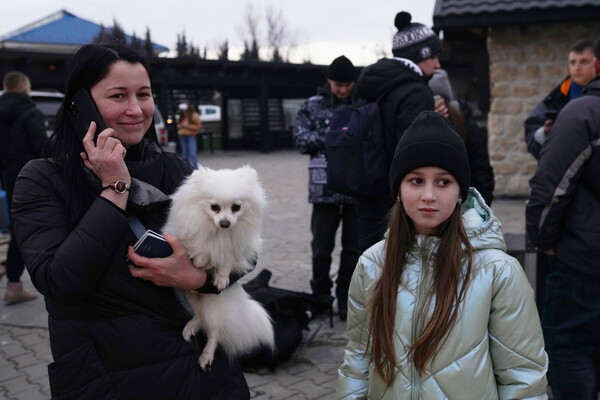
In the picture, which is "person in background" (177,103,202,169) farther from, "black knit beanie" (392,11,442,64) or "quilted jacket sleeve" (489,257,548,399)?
"quilted jacket sleeve" (489,257,548,399)

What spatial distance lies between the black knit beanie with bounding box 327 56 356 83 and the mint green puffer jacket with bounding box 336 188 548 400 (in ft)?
10.1

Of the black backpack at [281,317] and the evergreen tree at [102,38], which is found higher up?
the evergreen tree at [102,38]

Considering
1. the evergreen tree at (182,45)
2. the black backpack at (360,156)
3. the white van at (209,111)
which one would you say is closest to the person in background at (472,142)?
the black backpack at (360,156)

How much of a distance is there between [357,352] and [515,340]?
0.57 meters

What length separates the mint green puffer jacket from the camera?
1.91 m

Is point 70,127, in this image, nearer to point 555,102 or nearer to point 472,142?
point 472,142

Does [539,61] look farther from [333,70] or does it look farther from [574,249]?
[574,249]

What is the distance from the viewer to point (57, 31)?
124 feet

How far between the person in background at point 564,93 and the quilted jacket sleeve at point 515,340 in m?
2.69

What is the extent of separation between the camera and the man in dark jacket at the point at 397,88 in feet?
12.9

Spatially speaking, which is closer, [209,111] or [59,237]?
[59,237]

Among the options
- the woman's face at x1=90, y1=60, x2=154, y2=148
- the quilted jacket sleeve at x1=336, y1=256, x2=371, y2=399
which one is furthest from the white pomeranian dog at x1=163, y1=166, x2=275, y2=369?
the quilted jacket sleeve at x1=336, y1=256, x2=371, y2=399

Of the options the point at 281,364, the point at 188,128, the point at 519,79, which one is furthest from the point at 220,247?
the point at 188,128

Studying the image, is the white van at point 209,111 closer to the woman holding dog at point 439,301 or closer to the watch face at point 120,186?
the woman holding dog at point 439,301
